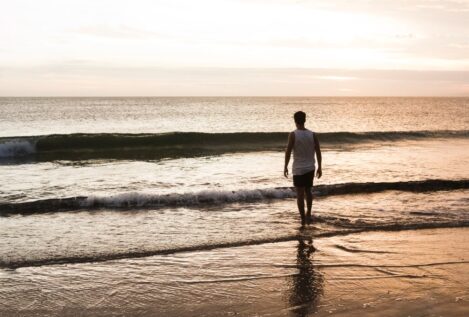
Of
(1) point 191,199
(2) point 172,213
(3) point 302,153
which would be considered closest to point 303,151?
(3) point 302,153

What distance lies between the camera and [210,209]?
32.2 feet

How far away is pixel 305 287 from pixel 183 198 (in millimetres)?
5624

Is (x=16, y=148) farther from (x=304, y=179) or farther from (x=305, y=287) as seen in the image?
(x=305, y=287)

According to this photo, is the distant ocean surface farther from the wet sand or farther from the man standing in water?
the man standing in water

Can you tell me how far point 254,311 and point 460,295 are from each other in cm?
207

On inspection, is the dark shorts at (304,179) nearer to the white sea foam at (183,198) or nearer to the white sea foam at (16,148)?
the white sea foam at (183,198)

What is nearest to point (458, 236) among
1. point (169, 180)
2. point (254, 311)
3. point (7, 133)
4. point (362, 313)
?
point (362, 313)

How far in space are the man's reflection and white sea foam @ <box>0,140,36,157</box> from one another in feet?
59.3

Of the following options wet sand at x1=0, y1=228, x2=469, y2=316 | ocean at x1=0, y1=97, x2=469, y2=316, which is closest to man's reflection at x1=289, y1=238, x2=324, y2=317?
wet sand at x1=0, y1=228, x2=469, y2=316

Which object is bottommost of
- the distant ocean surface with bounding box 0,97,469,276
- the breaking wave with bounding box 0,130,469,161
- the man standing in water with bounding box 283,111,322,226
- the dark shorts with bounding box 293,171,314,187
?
the distant ocean surface with bounding box 0,97,469,276

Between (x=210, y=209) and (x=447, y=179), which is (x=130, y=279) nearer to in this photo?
(x=210, y=209)

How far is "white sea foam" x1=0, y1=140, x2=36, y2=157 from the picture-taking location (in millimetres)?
21234

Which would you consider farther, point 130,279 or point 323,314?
point 130,279

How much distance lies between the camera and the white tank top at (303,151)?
7.98m
